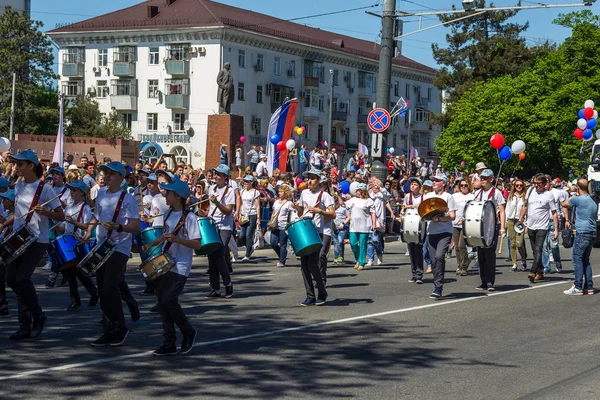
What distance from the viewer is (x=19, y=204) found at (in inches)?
415

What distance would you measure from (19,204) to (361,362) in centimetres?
399

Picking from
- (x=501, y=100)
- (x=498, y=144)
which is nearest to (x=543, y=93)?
(x=501, y=100)

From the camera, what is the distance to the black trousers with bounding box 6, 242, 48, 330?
33.8 ft

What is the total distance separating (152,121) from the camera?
77.9m

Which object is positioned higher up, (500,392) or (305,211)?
(305,211)

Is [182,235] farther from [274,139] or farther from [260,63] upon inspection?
[260,63]

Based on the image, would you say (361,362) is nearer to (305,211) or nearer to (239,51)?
(305,211)

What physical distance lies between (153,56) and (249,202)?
2279 inches

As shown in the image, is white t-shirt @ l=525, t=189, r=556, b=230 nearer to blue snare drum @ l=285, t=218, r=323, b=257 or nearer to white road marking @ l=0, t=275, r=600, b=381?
white road marking @ l=0, t=275, r=600, b=381

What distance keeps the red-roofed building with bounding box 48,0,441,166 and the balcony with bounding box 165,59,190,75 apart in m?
0.07

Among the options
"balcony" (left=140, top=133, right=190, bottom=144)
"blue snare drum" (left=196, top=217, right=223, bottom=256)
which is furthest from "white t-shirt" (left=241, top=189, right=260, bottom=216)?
"balcony" (left=140, top=133, right=190, bottom=144)

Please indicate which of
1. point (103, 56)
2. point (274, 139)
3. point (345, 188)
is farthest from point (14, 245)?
point (103, 56)

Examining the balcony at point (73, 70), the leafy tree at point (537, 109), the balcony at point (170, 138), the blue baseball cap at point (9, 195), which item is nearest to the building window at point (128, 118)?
the balcony at point (170, 138)

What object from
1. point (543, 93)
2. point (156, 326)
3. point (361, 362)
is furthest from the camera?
point (543, 93)
